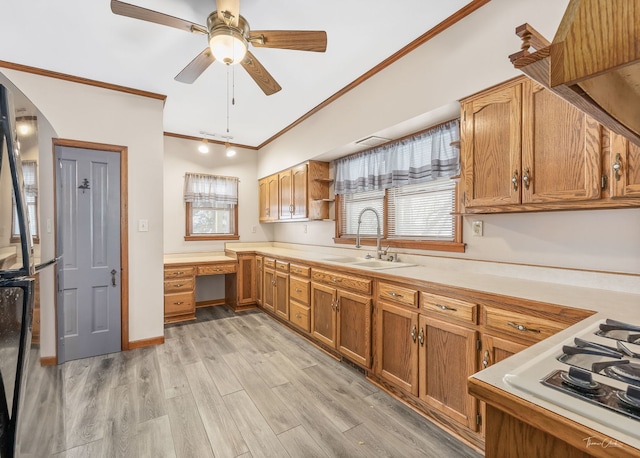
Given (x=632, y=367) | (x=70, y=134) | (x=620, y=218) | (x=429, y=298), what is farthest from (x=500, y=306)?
(x=70, y=134)

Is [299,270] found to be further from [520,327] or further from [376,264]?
[520,327]

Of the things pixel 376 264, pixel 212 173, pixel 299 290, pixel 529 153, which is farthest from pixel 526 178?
pixel 212 173

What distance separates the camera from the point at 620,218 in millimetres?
1601

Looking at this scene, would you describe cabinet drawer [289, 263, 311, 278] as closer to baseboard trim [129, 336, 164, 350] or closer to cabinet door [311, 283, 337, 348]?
cabinet door [311, 283, 337, 348]

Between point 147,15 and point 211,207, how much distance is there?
3.55 metres

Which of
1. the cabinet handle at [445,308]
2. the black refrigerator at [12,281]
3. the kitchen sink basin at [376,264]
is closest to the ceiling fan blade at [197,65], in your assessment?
the black refrigerator at [12,281]

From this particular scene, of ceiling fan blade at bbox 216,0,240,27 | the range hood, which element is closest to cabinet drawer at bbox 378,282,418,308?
the range hood

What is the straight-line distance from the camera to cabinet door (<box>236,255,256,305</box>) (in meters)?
4.44

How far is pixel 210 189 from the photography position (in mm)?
4879

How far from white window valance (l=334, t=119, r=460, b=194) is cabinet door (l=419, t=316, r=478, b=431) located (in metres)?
1.28

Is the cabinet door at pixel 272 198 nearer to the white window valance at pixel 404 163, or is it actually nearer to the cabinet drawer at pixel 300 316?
the white window valance at pixel 404 163

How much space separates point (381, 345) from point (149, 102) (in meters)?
3.38

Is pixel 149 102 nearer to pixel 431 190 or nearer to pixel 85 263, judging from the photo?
pixel 85 263

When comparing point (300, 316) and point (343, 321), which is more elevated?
point (343, 321)
